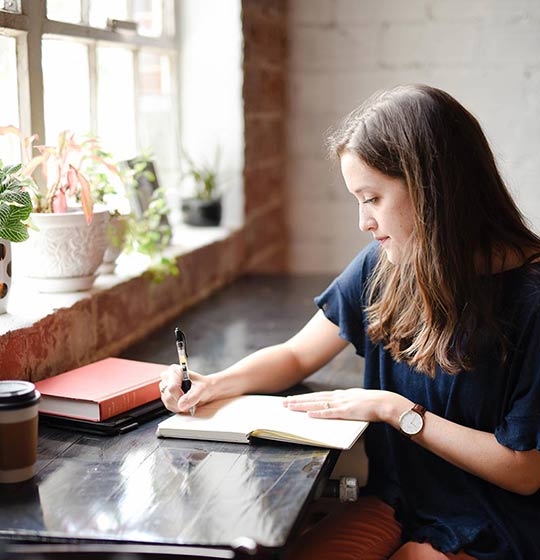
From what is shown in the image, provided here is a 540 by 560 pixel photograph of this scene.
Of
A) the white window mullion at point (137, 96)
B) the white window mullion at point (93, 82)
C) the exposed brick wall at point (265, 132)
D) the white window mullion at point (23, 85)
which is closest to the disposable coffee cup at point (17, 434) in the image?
the white window mullion at point (23, 85)

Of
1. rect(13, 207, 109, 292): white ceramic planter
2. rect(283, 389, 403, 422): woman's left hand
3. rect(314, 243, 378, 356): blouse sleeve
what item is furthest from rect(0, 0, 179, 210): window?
rect(283, 389, 403, 422): woman's left hand

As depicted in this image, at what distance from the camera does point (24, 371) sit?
168cm

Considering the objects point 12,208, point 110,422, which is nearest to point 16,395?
point 110,422

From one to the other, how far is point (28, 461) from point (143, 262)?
3.68 feet

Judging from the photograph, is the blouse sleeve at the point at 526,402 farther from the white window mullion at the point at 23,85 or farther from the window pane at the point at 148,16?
the window pane at the point at 148,16

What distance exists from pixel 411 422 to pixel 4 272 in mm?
821

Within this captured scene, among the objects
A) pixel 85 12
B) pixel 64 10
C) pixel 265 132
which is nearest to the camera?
pixel 64 10

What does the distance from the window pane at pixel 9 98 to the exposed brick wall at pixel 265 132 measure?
1.16m

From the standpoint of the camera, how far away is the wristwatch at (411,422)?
4.99 feet

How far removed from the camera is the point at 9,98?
200 centimetres

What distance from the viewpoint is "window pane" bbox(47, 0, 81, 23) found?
212 cm

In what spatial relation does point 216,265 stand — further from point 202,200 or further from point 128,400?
point 128,400

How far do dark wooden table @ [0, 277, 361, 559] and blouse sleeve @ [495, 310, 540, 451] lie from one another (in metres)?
0.30

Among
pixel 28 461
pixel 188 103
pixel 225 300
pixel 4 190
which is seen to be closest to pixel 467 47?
pixel 188 103
